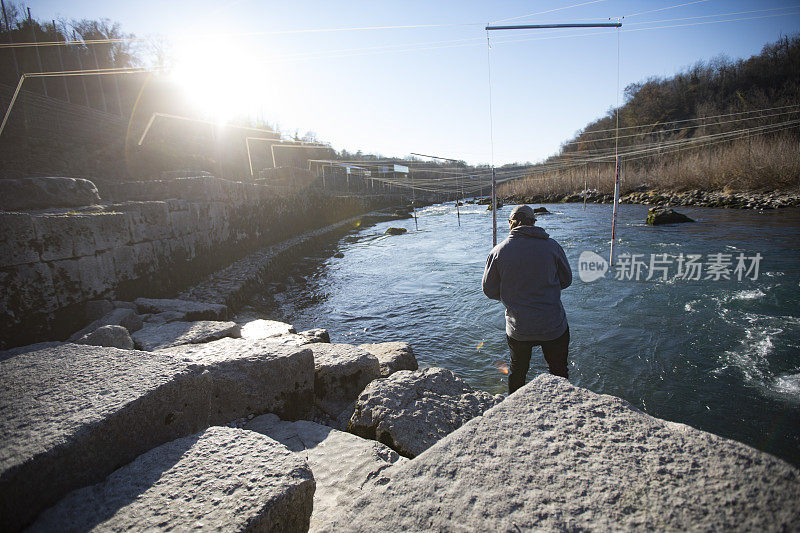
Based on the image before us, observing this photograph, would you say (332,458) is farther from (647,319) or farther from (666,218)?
(666,218)

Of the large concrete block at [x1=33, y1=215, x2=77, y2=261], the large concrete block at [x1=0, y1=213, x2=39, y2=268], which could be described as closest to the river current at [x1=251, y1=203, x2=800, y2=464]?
the large concrete block at [x1=33, y1=215, x2=77, y2=261]

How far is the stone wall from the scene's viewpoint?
411 centimetres

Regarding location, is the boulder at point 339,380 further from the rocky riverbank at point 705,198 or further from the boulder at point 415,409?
the rocky riverbank at point 705,198

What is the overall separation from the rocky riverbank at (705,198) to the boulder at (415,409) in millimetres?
26475

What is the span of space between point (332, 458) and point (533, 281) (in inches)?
88.7

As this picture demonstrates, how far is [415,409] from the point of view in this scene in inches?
111

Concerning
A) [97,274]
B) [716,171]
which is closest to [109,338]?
[97,274]

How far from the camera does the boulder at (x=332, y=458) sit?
203cm

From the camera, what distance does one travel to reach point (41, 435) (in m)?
1.62

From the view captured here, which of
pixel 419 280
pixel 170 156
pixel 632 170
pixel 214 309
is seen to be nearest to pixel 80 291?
pixel 214 309

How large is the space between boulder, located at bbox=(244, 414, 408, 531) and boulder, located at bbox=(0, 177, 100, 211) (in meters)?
5.68

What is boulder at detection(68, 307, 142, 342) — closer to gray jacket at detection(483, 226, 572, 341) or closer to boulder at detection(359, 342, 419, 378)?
boulder at detection(359, 342, 419, 378)

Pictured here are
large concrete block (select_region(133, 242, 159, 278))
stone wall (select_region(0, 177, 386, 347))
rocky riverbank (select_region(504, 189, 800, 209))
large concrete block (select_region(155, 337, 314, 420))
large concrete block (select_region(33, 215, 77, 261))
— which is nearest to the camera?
large concrete block (select_region(155, 337, 314, 420))

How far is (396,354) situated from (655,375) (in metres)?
3.55
